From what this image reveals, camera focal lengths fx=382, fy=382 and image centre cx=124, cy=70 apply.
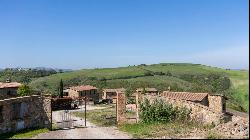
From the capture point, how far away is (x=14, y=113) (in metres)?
27.9

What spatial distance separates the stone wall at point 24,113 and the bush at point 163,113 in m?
7.71

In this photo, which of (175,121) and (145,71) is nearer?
(175,121)

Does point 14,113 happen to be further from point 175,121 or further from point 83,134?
point 175,121

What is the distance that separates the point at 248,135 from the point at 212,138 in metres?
2.20

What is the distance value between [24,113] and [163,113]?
1049cm

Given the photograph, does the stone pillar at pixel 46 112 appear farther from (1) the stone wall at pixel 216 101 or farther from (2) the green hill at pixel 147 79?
(2) the green hill at pixel 147 79

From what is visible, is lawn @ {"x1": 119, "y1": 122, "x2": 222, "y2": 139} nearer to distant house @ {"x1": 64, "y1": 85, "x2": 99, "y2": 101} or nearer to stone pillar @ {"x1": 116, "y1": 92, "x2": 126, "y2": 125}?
stone pillar @ {"x1": 116, "y1": 92, "x2": 126, "y2": 125}

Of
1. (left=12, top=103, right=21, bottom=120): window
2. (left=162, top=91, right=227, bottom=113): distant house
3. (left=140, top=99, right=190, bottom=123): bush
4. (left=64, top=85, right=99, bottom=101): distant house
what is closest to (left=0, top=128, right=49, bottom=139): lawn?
(left=12, top=103, right=21, bottom=120): window

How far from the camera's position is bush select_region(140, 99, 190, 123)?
2935 cm

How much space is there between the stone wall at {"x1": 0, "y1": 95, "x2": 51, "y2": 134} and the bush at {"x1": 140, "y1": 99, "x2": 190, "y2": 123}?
7710 mm

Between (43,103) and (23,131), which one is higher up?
(43,103)

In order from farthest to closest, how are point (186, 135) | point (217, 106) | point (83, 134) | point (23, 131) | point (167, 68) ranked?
point (167, 68)
point (217, 106)
point (23, 131)
point (83, 134)
point (186, 135)

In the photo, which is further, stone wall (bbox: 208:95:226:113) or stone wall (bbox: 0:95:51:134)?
stone wall (bbox: 208:95:226:113)

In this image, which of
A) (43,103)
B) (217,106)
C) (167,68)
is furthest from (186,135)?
(167,68)
